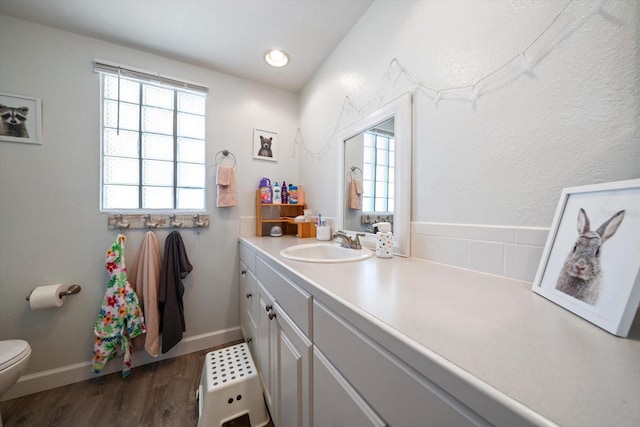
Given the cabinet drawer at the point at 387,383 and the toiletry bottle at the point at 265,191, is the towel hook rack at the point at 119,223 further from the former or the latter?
the cabinet drawer at the point at 387,383

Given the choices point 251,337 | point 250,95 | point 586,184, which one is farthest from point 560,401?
point 250,95

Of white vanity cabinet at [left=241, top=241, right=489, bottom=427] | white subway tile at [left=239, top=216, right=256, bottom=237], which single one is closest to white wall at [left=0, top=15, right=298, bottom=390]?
white subway tile at [left=239, top=216, right=256, bottom=237]

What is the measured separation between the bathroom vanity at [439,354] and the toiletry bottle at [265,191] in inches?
44.8

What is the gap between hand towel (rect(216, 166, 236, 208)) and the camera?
Answer: 5.90ft

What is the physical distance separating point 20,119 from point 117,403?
181cm

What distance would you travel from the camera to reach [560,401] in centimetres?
25

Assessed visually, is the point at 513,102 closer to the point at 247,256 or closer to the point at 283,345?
the point at 283,345

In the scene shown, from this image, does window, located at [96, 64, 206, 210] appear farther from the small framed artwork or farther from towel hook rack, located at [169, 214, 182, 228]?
the small framed artwork

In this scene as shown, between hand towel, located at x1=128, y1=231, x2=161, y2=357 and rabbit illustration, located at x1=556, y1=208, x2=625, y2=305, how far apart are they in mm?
2071

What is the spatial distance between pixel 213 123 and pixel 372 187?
57.7 inches

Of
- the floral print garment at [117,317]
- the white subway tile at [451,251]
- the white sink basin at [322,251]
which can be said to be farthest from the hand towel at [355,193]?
the floral print garment at [117,317]

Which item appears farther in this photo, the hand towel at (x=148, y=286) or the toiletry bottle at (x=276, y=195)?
the toiletry bottle at (x=276, y=195)

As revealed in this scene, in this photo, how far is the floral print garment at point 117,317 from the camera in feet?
4.66

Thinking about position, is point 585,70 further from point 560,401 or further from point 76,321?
point 76,321
